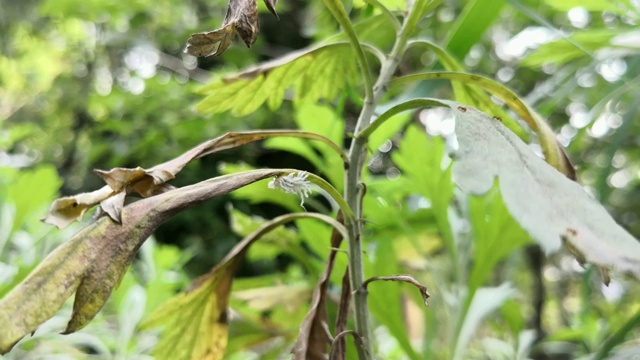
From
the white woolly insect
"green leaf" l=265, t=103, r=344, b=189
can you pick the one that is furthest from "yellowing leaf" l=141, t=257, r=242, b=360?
"green leaf" l=265, t=103, r=344, b=189

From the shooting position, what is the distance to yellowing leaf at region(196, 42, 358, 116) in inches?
16.1

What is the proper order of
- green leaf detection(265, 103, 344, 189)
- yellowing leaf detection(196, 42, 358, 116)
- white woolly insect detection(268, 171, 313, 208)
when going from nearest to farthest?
white woolly insect detection(268, 171, 313, 208) < yellowing leaf detection(196, 42, 358, 116) < green leaf detection(265, 103, 344, 189)

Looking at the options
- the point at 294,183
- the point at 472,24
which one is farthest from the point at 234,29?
the point at 472,24

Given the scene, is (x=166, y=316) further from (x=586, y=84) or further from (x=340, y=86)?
(x=586, y=84)

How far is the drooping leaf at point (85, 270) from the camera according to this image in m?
0.22

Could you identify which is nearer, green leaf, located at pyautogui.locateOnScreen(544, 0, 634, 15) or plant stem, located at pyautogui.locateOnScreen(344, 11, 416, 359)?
plant stem, located at pyautogui.locateOnScreen(344, 11, 416, 359)

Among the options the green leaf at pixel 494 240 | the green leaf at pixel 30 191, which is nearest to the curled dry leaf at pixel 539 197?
the green leaf at pixel 494 240

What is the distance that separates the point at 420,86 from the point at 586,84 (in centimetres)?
78

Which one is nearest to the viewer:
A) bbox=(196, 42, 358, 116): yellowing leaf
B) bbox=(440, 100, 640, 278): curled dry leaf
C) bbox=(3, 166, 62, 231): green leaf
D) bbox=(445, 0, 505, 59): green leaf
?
bbox=(440, 100, 640, 278): curled dry leaf

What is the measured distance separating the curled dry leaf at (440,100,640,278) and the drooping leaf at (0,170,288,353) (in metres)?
0.13

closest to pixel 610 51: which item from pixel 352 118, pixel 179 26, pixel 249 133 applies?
pixel 249 133

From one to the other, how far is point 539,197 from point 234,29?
5.7 inches

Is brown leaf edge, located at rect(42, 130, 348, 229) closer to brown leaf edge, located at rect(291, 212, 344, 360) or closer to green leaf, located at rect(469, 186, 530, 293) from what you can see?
brown leaf edge, located at rect(291, 212, 344, 360)

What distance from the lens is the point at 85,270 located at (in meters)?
0.24
